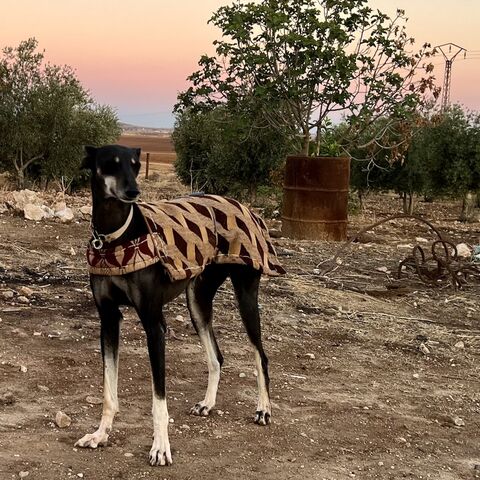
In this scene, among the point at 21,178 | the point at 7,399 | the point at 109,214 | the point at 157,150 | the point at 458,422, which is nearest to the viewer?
the point at 109,214

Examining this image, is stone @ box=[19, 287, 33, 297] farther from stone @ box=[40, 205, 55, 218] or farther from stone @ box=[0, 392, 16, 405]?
stone @ box=[40, 205, 55, 218]

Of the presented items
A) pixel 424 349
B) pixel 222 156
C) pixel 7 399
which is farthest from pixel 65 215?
pixel 222 156

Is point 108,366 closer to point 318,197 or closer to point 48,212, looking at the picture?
point 48,212

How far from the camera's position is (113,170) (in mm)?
3479

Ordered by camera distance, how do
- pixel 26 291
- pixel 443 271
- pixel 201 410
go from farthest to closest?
pixel 443 271, pixel 26 291, pixel 201 410

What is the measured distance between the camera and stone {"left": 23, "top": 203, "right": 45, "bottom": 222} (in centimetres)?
1273

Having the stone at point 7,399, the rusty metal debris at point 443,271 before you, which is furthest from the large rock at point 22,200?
the stone at point 7,399

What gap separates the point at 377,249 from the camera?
12883 mm

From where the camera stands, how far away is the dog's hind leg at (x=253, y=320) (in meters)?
4.38

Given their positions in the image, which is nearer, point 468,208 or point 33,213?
point 33,213

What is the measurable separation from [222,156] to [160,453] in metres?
22.4

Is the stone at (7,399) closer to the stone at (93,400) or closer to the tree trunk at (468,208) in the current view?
the stone at (93,400)

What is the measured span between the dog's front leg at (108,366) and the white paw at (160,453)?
1.22ft

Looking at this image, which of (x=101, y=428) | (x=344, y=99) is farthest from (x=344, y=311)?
(x=344, y=99)
